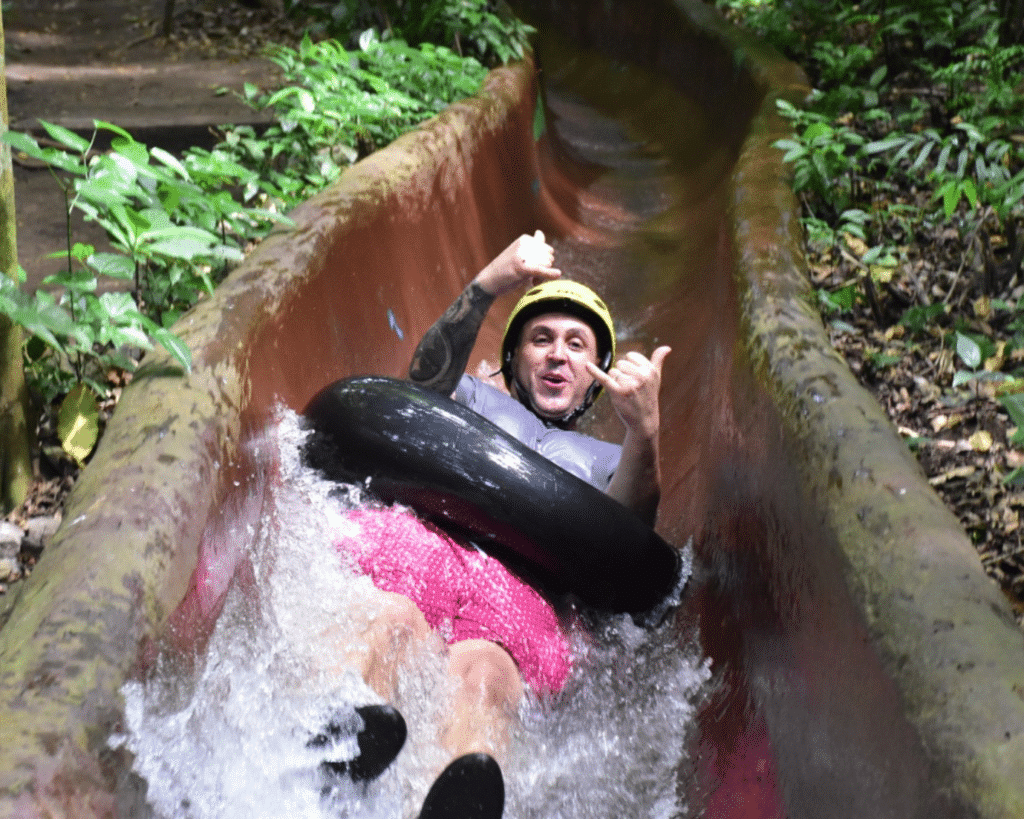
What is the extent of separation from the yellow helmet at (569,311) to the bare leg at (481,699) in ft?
3.24

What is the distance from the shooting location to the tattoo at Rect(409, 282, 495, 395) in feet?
9.21

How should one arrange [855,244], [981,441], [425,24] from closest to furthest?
[981,441] → [855,244] → [425,24]

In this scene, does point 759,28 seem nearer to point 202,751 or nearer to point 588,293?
point 588,293

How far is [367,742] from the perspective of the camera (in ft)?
5.22

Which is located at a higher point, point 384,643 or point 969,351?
point 969,351

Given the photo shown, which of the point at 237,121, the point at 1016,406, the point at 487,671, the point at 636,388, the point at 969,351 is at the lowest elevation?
the point at 237,121

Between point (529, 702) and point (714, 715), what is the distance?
0.38 m

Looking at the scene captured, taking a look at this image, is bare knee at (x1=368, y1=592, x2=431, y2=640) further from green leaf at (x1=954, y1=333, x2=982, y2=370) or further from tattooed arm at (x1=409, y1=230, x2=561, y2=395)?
green leaf at (x1=954, y1=333, x2=982, y2=370)

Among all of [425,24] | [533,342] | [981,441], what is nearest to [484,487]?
[533,342]

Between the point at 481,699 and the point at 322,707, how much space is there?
1.17 ft

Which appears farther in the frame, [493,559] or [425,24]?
[425,24]

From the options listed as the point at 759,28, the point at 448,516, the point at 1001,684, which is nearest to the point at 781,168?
the point at 448,516

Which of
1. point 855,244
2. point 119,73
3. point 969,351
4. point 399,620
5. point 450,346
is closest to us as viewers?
point 399,620

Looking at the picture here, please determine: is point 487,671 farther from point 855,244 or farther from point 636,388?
point 855,244
